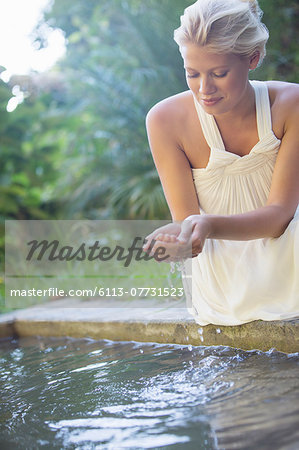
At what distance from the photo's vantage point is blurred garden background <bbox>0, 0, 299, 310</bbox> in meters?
6.39

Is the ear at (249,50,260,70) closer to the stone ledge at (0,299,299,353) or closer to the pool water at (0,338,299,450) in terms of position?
the stone ledge at (0,299,299,353)

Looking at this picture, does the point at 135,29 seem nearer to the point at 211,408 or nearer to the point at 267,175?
the point at 267,175

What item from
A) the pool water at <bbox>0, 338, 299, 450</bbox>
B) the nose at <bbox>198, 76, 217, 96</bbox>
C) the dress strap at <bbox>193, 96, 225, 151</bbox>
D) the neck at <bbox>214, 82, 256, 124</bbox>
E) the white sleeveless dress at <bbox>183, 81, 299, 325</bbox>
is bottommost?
the pool water at <bbox>0, 338, 299, 450</bbox>

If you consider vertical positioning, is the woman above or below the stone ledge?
above

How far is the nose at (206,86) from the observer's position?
1940 mm

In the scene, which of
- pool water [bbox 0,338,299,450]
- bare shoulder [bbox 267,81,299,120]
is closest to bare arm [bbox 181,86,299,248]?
bare shoulder [bbox 267,81,299,120]

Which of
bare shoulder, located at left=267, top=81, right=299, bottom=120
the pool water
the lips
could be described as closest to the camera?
the pool water

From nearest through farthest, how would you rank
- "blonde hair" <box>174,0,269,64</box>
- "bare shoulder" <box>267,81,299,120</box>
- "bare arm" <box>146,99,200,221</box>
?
"blonde hair" <box>174,0,269,64</box> → "bare shoulder" <box>267,81,299,120</box> → "bare arm" <box>146,99,200,221</box>

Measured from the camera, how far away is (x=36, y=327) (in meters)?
3.37

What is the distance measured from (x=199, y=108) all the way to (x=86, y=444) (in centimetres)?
144

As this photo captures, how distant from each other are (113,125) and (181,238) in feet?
18.6

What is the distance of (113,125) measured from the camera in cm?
713

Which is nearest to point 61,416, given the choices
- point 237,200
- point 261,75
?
point 237,200

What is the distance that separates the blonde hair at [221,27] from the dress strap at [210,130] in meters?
0.32
